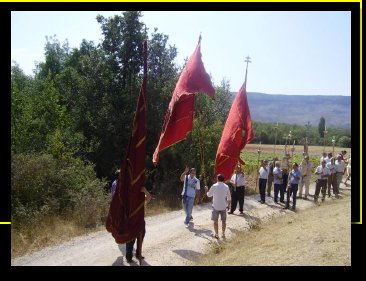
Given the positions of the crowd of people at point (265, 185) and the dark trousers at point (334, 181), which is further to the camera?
the dark trousers at point (334, 181)

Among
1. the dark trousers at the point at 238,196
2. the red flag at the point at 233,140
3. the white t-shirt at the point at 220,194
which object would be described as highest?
the red flag at the point at 233,140

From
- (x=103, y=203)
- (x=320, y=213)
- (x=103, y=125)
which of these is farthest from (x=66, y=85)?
(x=320, y=213)

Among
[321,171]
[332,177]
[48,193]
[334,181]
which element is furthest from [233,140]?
[334,181]

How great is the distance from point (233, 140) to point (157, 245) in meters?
3.79

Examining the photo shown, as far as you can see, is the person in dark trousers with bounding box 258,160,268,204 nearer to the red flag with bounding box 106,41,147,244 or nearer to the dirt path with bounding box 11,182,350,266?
the dirt path with bounding box 11,182,350,266

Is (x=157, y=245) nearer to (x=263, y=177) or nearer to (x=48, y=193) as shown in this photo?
(x=48, y=193)

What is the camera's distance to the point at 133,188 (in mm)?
8500

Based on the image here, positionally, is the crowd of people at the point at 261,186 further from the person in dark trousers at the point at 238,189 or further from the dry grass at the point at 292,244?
the dry grass at the point at 292,244

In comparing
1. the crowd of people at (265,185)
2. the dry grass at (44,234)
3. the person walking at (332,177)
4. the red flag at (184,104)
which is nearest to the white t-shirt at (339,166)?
the crowd of people at (265,185)

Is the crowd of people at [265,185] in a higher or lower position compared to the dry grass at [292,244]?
higher

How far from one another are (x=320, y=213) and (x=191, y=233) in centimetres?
495

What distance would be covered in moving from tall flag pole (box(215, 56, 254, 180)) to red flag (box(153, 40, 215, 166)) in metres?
1.83

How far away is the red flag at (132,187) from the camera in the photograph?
836 centimetres
